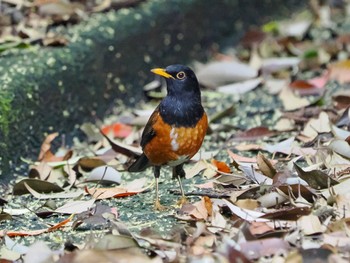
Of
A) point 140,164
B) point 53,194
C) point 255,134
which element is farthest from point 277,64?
point 53,194

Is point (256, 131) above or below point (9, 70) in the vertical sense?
below

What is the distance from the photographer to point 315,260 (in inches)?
155

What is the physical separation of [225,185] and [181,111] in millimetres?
482

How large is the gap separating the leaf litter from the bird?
0.72 ft

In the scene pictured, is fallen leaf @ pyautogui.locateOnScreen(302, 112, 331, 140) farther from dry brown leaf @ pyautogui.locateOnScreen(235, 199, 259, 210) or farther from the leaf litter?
dry brown leaf @ pyautogui.locateOnScreen(235, 199, 259, 210)

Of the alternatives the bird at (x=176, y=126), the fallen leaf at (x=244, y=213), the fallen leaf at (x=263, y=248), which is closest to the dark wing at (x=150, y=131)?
the bird at (x=176, y=126)

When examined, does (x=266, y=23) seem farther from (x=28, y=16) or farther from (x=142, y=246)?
(x=142, y=246)

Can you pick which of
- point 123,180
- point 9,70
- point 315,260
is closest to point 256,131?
point 123,180

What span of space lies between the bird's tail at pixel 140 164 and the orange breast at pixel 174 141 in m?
0.29

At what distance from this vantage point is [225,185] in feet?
17.3

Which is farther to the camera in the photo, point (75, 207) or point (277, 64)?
point (277, 64)

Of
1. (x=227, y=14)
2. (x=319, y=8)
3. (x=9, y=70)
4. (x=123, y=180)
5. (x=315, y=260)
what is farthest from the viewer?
(x=319, y=8)

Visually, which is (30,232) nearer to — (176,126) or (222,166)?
(176,126)

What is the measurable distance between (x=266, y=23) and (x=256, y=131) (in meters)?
3.29
